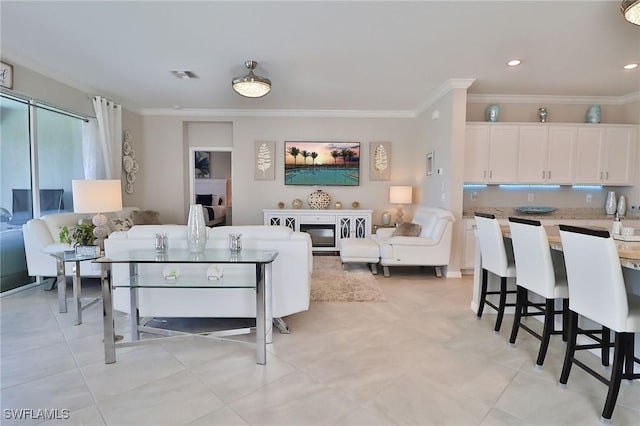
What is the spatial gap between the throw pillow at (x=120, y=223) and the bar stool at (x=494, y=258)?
456 centimetres

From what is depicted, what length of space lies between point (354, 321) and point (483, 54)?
9.96 ft

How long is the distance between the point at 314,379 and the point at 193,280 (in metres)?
1.08

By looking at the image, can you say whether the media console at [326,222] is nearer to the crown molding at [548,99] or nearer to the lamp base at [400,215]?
the lamp base at [400,215]

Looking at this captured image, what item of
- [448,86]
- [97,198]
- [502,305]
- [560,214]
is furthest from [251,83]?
[560,214]

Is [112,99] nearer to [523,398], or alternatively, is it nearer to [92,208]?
[92,208]

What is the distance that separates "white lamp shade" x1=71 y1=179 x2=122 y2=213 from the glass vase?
1074mm

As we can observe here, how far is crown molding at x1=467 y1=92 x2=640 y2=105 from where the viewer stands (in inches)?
195

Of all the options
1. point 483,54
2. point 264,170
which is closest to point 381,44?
point 483,54

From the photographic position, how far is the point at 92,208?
2941 millimetres

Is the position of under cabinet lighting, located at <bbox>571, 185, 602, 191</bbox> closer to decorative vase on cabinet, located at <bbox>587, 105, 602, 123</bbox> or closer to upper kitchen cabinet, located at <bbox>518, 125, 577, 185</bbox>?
upper kitchen cabinet, located at <bbox>518, 125, 577, 185</bbox>

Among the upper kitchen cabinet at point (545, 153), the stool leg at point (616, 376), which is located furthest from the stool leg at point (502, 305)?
the upper kitchen cabinet at point (545, 153)

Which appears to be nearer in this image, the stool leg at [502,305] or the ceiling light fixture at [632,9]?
the ceiling light fixture at [632,9]

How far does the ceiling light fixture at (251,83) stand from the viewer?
3688mm

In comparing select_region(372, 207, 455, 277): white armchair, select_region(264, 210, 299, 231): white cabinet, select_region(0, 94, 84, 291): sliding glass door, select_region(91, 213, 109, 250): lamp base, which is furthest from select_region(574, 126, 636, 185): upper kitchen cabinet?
select_region(0, 94, 84, 291): sliding glass door
